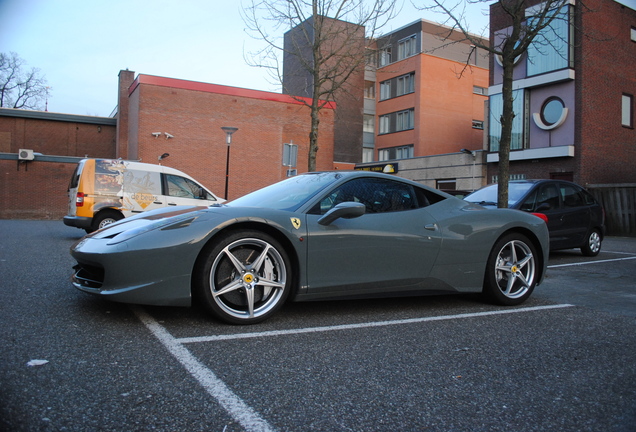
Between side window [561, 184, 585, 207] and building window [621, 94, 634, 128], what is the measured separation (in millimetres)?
19243

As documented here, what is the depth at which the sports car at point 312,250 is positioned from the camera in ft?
11.6

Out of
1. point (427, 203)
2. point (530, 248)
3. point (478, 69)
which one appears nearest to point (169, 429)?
point (427, 203)

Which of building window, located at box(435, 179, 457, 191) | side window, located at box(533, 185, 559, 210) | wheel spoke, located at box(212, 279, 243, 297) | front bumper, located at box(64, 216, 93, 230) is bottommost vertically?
wheel spoke, located at box(212, 279, 243, 297)

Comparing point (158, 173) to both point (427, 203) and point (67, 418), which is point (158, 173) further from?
point (67, 418)

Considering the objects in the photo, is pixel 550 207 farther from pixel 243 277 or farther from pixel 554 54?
pixel 554 54

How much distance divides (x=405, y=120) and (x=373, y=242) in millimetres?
36374

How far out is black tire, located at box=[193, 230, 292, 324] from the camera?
11.9ft

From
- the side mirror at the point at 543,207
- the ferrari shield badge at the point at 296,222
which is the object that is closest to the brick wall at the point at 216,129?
the side mirror at the point at 543,207

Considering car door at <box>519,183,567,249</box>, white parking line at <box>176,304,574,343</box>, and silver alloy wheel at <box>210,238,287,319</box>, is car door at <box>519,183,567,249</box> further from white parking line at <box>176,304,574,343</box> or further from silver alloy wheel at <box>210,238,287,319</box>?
silver alloy wheel at <box>210,238,287,319</box>

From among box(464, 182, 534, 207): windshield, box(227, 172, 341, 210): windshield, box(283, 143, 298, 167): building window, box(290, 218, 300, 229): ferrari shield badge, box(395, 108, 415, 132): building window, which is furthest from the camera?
box(395, 108, 415, 132): building window

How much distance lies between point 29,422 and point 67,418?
0.14 meters

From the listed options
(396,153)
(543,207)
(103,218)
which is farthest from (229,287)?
(396,153)

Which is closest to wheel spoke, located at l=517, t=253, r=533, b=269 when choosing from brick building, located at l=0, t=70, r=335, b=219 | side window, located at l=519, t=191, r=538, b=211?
side window, located at l=519, t=191, r=538, b=211

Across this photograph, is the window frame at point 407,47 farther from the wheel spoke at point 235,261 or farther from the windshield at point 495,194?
the wheel spoke at point 235,261
